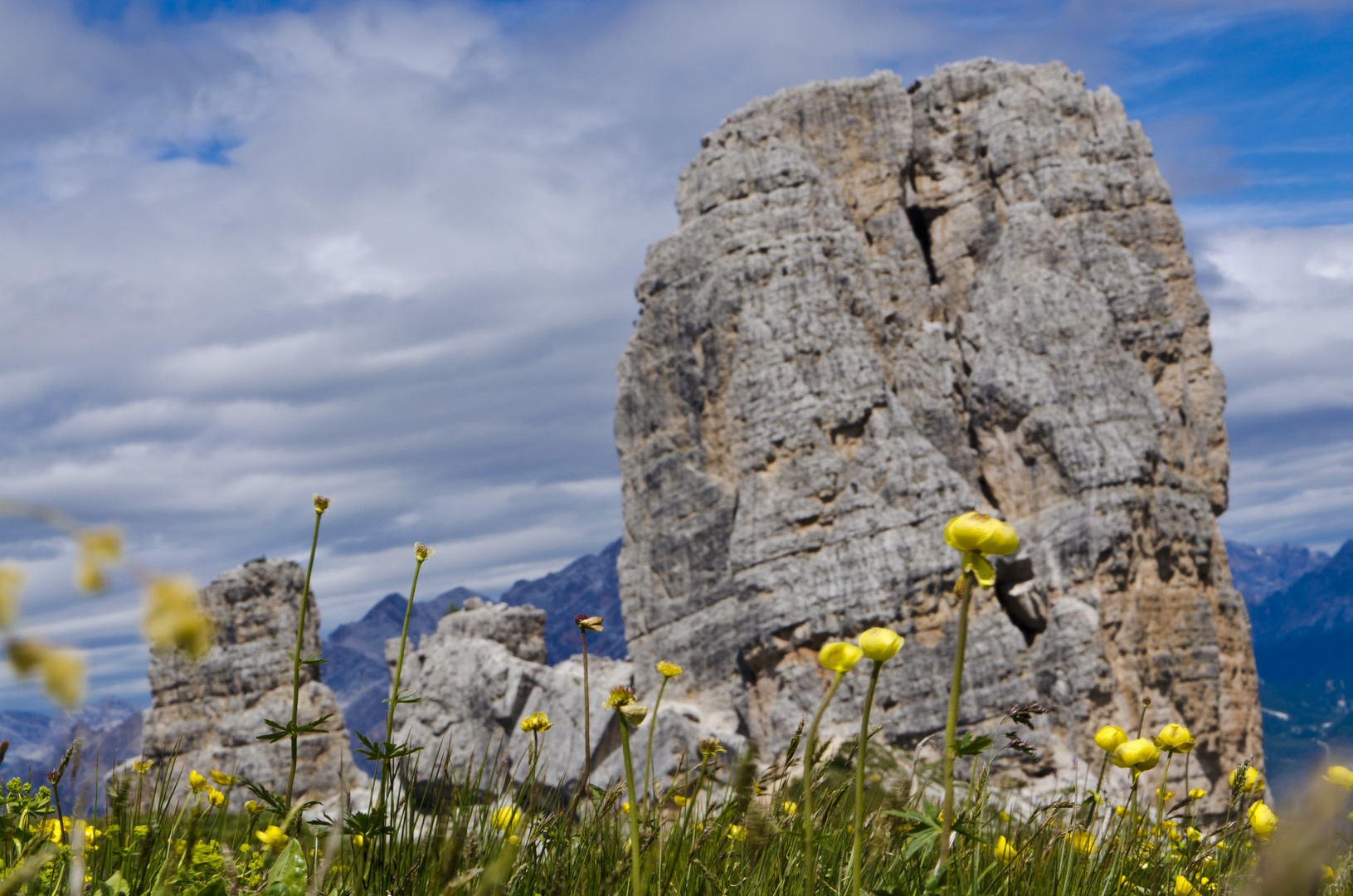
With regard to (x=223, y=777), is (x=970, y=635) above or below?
below

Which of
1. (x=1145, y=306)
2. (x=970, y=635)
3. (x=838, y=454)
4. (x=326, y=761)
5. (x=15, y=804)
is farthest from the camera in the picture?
(x=326, y=761)

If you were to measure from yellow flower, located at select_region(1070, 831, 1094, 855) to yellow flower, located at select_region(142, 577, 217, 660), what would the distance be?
3206 mm

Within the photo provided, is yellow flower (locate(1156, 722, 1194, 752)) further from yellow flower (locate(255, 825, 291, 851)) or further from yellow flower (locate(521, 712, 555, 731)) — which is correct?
yellow flower (locate(255, 825, 291, 851))

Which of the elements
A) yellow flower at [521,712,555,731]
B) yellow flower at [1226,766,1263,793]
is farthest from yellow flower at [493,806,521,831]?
yellow flower at [1226,766,1263,793]

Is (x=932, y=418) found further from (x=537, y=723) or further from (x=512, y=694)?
(x=537, y=723)

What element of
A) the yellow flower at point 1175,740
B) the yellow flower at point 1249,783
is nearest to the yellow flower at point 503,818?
the yellow flower at point 1175,740

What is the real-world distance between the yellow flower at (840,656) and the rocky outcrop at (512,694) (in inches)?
970

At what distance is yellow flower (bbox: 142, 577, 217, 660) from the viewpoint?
0.70m

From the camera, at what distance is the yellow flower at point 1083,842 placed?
135 inches

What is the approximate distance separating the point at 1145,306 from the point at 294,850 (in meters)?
32.5

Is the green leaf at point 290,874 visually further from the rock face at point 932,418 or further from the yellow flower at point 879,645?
the rock face at point 932,418

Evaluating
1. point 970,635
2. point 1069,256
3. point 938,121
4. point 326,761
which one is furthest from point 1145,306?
point 326,761

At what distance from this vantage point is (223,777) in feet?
11.8

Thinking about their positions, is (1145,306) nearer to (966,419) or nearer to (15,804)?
(966,419)
